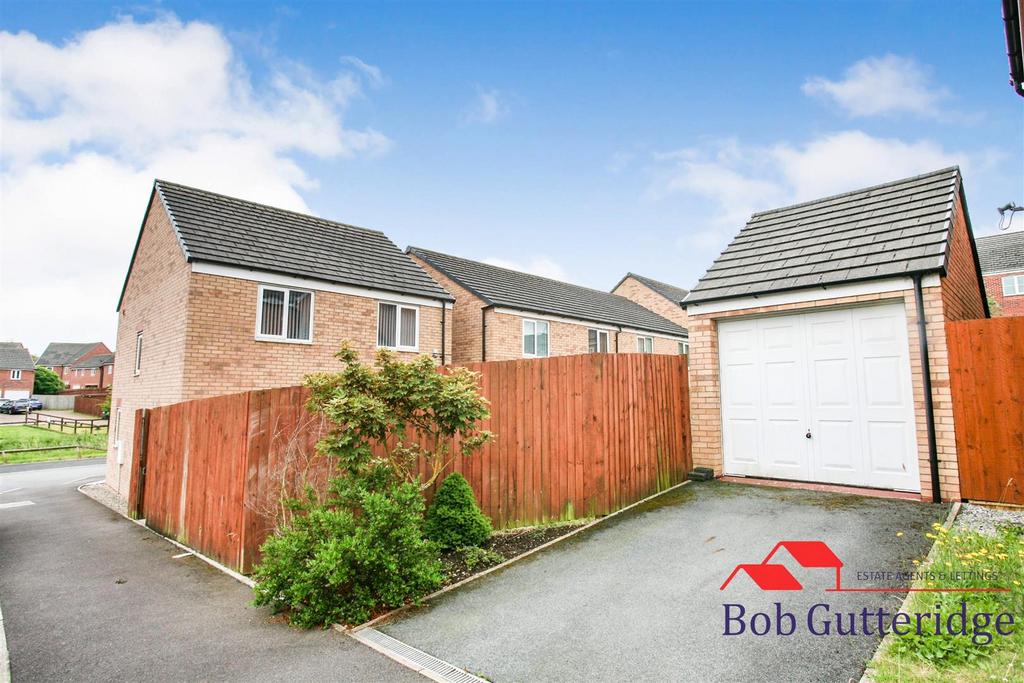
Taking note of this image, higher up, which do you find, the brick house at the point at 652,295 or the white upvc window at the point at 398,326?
the brick house at the point at 652,295

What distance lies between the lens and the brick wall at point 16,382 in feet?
215

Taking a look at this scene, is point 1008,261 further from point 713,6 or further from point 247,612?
point 247,612

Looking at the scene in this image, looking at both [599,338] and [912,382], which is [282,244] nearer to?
[599,338]

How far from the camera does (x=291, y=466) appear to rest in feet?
20.5

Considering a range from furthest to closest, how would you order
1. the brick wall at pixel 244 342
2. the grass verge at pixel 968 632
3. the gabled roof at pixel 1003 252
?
the gabled roof at pixel 1003 252, the brick wall at pixel 244 342, the grass verge at pixel 968 632

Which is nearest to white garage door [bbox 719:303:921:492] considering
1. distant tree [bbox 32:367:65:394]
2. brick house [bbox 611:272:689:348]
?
brick house [bbox 611:272:689:348]

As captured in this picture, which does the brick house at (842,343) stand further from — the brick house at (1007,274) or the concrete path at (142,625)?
the brick house at (1007,274)

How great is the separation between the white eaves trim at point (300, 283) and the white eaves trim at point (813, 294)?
946cm

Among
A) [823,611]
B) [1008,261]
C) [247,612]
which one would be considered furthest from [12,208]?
[1008,261]

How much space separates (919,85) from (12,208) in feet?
79.0

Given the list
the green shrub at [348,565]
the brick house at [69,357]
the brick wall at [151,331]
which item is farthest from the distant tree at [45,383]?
the green shrub at [348,565]

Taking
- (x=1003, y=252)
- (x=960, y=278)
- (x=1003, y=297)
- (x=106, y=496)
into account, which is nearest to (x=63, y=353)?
(x=106, y=496)

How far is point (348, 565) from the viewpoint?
15.4 ft

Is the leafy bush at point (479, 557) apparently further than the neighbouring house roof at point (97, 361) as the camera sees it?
No
